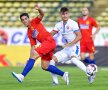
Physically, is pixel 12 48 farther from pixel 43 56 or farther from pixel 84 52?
pixel 43 56

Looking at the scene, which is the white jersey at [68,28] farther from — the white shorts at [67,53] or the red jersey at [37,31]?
the red jersey at [37,31]

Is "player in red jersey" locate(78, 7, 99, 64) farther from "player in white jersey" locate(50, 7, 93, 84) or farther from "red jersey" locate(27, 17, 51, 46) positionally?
"red jersey" locate(27, 17, 51, 46)

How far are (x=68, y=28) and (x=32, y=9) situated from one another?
639 inches

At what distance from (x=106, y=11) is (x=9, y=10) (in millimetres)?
5638

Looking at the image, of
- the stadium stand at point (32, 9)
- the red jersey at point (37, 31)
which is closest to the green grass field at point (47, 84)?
the red jersey at point (37, 31)

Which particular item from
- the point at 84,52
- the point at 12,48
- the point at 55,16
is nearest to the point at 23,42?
the point at 12,48

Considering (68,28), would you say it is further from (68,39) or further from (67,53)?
(67,53)

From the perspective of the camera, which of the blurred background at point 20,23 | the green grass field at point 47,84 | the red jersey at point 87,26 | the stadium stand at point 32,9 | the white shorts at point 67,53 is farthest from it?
the stadium stand at point 32,9

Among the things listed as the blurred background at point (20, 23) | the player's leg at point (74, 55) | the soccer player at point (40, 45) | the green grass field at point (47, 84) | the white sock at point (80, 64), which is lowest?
the blurred background at point (20, 23)

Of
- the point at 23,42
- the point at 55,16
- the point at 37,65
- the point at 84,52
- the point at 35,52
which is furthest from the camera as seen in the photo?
the point at 55,16

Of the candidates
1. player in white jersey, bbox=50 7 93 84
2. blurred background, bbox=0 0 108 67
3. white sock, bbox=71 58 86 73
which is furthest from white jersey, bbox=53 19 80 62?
blurred background, bbox=0 0 108 67

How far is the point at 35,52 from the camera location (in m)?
12.8

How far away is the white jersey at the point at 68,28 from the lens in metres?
13.6

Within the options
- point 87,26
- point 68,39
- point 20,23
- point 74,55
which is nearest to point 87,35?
point 87,26
